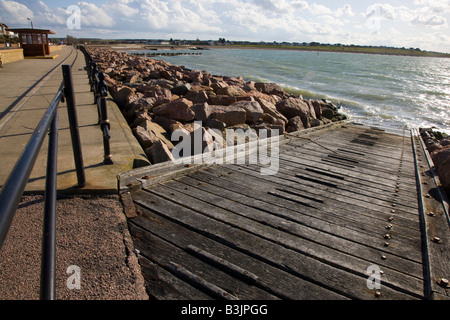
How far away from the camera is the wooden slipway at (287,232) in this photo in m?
2.05

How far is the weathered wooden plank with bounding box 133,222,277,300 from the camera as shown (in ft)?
6.40

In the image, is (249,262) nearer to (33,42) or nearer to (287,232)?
(287,232)

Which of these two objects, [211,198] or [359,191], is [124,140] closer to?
[211,198]

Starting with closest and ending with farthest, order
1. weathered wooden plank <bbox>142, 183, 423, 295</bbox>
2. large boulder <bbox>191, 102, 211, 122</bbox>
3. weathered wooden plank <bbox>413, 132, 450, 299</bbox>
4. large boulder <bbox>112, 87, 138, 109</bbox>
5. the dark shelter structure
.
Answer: weathered wooden plank <bbox>413, 132, 450, 299</bbox>, weathered wooden plank <bbox>142, 183, 423, 295</bbox>, large boulder <bbox>191, 102, 211, 122</bbox>, large boulder <bbox>112, 87, 138, 109</bbox>, the dark shelter structure

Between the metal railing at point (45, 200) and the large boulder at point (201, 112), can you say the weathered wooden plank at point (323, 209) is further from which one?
the large boulder at point (201, 112)

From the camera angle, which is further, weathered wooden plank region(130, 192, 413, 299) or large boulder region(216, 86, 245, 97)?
large boulder region(216, 86, 245, 97)

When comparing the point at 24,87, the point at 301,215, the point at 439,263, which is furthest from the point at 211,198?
the point at 24,87

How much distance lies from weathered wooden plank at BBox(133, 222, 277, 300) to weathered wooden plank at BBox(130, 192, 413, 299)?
12.7 inches

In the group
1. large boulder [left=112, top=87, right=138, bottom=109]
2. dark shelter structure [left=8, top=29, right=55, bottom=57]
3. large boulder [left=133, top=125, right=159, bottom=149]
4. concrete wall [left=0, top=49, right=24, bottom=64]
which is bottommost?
large boulder [left=133, top=125, right=159, bottom=149]

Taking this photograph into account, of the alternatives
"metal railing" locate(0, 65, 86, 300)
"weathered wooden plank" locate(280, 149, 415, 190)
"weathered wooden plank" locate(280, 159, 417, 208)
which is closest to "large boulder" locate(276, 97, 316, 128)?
"weathered wooden plank" locate(280, 149, 415, 190)

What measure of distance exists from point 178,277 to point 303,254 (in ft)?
3.23

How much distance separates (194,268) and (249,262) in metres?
0.40

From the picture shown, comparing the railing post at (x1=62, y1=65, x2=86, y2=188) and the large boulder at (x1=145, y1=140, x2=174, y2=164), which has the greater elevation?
Answer: the railing post at (x1=62, y1=65, x2=86, y2=188)

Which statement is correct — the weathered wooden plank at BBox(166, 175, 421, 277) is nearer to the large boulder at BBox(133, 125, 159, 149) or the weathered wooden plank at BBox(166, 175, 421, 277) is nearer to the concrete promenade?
the concrete promenade
